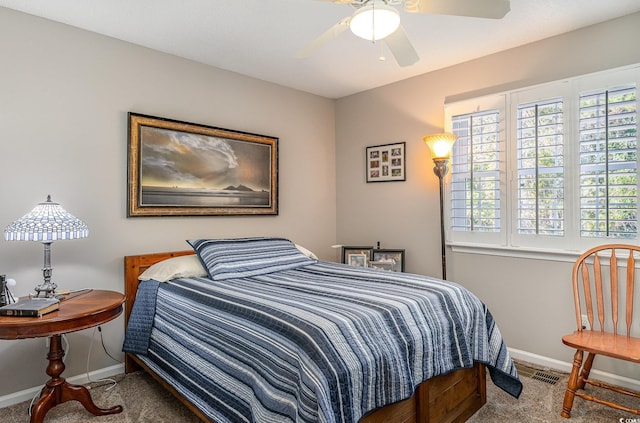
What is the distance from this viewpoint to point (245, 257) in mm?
2742

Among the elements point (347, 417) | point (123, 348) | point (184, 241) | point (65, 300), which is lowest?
point (123, 348)

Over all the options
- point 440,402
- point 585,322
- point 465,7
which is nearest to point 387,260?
point 585,322

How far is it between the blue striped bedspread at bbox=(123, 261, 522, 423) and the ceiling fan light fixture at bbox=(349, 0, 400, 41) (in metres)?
1.31

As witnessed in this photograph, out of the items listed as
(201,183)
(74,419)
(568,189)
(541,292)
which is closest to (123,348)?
(74,419)

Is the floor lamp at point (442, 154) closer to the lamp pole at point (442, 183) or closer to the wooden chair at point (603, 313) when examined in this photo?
the lamp pole at point (442, 183)

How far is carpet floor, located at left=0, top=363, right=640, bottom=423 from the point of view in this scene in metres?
2.12

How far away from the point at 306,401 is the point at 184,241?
218cm

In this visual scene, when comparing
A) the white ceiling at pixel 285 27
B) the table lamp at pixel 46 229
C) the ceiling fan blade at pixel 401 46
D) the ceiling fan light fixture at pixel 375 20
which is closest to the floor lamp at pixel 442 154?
the white ceiling at pixel 285 27

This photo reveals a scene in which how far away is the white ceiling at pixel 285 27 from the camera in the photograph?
233 cm

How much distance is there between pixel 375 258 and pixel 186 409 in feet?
7.01

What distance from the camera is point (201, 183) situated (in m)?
3.19

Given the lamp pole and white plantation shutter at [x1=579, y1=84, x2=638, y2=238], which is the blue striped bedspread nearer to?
the lamp pole

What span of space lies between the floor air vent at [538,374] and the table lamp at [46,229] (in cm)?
317

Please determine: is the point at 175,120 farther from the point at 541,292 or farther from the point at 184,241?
the point at 541,292
